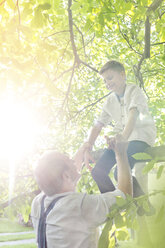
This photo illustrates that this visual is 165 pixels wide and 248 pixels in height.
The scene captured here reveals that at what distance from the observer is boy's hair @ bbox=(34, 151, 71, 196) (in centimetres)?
156

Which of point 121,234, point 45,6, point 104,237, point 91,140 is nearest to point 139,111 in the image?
point 91,140

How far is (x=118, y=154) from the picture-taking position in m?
1.60

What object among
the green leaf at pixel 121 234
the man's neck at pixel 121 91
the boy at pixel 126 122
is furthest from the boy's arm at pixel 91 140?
the green leaf at pixel 121 234

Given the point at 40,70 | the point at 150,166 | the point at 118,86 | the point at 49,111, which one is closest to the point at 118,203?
the point at 150,166

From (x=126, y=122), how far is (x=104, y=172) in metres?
0.49

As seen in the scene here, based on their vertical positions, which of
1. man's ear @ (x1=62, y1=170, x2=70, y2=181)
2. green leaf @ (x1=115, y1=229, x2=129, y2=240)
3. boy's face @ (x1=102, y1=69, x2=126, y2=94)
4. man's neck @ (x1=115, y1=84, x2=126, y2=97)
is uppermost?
boy's face @ (x1=102, y1=69, x2=126, y2=94)

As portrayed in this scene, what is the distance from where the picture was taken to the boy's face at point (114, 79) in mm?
2648

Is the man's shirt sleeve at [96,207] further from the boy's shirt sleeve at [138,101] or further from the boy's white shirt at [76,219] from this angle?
the boy's shirt sleeve at [138,101]

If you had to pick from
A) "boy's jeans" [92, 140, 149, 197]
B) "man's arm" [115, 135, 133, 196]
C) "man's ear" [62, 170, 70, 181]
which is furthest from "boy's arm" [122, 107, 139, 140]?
"man's ear" [62, 170, 70, 181]

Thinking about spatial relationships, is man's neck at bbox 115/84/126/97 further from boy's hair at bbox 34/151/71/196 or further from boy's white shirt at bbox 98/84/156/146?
boy's hair at bbox 34/151/71/196

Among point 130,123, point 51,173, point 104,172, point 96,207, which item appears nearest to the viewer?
point 96,207

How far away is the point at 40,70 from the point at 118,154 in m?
1.49

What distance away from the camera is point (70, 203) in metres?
1.46

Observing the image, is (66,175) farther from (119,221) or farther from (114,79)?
(114,79)
